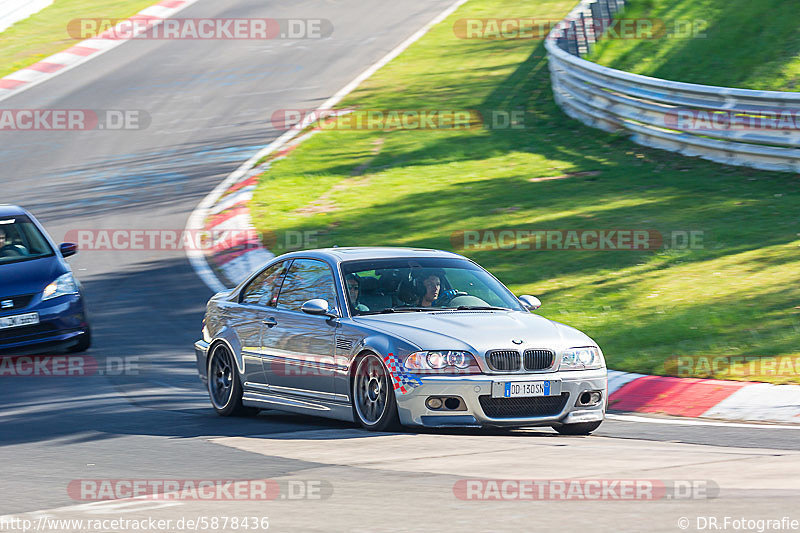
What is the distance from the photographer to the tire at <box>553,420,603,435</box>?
29.0 feet

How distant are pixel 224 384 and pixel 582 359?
3.26 metres

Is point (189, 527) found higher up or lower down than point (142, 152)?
higher up

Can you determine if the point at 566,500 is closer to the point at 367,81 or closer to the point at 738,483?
the point at 738,483

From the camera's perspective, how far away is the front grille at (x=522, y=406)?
845 centimetres

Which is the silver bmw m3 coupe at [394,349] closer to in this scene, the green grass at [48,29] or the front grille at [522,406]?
the front grille at [522,406]

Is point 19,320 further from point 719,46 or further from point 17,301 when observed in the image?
point 719,46

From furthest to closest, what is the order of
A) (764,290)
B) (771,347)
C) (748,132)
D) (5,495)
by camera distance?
(748,132)
(764,290)
(771,347)
(5,495)

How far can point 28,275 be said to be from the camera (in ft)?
43.8

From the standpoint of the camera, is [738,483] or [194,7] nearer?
[738,483]

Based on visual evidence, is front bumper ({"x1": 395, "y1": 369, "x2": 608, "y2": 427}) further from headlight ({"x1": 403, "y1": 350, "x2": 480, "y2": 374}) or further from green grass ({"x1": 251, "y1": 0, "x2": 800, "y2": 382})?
green grass ({"x1": 251, "y1": 0, "x2": 800, "y2": 382})

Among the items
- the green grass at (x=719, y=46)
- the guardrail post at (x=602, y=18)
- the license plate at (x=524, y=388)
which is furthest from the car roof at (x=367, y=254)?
the guardrail post at (x=602, y=18)

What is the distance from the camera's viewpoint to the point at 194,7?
133 feet

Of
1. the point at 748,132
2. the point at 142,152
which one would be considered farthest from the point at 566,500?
the point at 142,152

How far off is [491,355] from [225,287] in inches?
314
